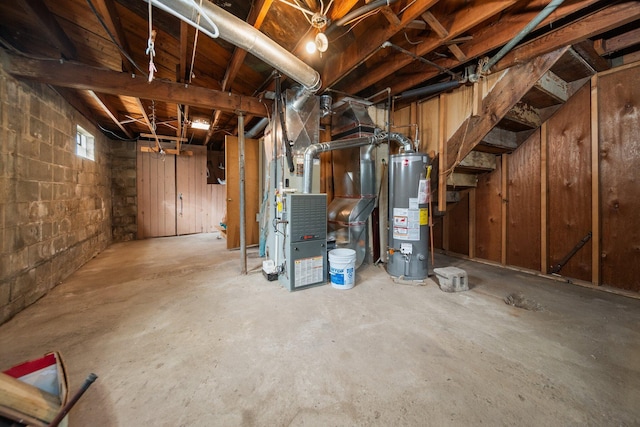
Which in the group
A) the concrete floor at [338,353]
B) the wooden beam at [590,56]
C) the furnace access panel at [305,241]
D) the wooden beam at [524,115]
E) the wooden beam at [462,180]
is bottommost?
the concrete floor at [338,353]

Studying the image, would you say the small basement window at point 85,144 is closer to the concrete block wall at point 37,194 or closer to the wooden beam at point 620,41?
the concrete block wall at point 37,194

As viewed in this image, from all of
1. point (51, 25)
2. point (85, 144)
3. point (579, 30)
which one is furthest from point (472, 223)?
point (85, 144)

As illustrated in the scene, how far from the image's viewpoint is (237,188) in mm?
4527

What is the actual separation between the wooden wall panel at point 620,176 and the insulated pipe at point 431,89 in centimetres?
144

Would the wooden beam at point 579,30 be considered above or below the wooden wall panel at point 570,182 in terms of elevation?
above

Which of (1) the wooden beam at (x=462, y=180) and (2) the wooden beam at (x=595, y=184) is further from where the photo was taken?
(1) the wooden beam at (x=462, y=180)

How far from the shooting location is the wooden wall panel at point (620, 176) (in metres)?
2.27

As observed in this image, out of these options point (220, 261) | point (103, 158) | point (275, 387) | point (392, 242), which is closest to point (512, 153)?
point (392, 242)

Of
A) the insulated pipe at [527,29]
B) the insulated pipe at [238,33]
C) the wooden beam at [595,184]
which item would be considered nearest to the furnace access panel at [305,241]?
the insulated pipe at [238,33]

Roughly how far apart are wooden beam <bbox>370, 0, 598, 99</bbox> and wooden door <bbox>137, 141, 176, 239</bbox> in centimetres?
539

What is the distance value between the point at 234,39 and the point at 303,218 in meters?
1.59

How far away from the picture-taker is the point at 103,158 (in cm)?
458

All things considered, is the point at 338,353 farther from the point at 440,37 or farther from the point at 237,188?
the point at 237,188

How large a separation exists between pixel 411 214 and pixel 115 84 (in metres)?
3.40
